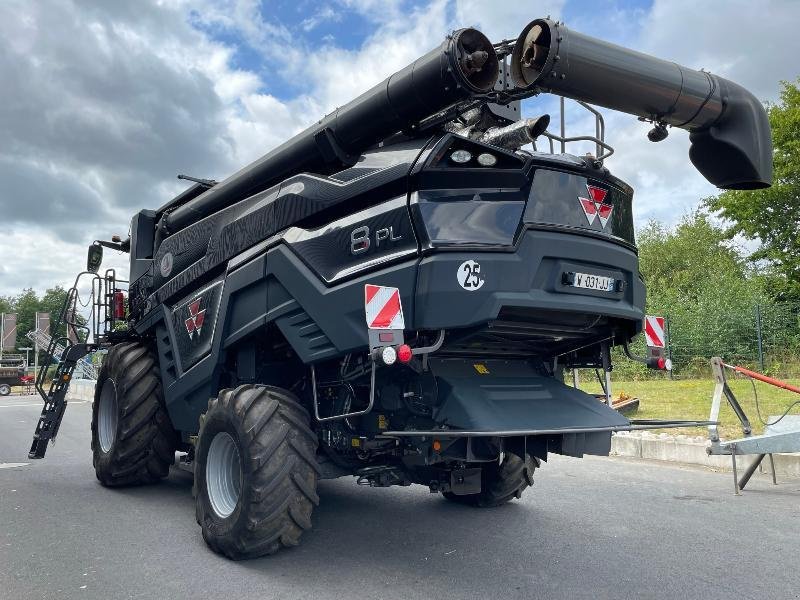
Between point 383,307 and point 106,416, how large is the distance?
15.2ft

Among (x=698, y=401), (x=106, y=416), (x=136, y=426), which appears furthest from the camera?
(x=698, y=401)

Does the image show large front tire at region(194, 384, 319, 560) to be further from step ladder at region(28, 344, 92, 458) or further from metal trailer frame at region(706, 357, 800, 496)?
step ladder at region(28, 344, 92, 458)

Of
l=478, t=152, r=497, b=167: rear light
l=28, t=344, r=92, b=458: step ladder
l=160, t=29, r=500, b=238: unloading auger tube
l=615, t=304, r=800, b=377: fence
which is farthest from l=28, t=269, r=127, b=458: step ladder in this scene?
l=615, t=304, r=800, b=377: fence

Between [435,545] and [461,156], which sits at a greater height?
[461,156]

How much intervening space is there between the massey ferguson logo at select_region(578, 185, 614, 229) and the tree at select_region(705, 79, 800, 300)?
2390cm

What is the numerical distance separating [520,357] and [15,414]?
17.8 metres

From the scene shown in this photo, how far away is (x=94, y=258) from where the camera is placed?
25.6 feet

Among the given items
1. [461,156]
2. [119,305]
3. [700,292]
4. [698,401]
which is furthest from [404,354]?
[700,292]

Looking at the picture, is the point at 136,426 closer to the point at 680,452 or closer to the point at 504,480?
the point at 504,480

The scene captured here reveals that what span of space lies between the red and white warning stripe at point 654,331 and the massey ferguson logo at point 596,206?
90 cm

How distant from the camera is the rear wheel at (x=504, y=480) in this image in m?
5.54

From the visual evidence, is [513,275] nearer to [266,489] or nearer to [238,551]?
[266,489]

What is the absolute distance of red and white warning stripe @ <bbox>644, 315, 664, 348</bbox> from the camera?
4.74 meters

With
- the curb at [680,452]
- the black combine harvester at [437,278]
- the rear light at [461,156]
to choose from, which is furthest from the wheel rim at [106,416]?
the curb at [680,452]
